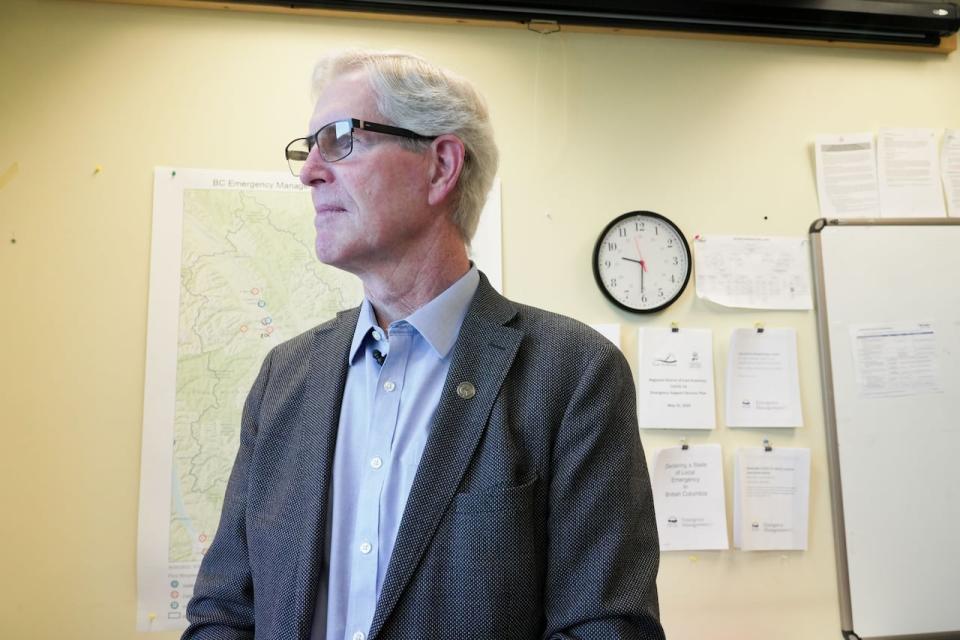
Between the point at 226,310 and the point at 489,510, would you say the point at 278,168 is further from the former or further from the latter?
the point at 489,510

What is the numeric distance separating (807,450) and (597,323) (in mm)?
719

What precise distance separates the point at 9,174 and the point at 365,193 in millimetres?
1344

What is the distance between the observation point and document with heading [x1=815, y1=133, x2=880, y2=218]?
6.56ft

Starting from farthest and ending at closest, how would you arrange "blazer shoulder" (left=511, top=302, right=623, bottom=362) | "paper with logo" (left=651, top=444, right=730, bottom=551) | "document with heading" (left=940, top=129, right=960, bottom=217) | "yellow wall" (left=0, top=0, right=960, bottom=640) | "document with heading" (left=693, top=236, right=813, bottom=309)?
"document with heading" (left=940, top=129, right=960, bottom=217), "document with heading" (left=693, top=236, right=813, bottom=309), "paper with logo" (left=651, top=444, right=730, bottom=551), "yellow wall" (left=0, top=0, right=960, bottom=640), "blazer shoulder" (left=511, top=302, right=623, bottom=362)

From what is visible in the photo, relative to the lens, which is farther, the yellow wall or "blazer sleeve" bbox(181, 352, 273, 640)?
the yellow wall

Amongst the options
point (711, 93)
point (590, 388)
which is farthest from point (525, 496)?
point (711, 93)

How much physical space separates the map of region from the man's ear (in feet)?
2.71

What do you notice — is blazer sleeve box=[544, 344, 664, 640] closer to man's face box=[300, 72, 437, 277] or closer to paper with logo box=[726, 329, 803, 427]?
man's face box=[300, 72, 437, 277]

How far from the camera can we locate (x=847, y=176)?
2.01 metres

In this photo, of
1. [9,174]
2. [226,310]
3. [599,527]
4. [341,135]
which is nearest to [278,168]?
[226,310]

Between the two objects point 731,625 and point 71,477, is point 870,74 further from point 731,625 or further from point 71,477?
point 71,477

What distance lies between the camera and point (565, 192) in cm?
192

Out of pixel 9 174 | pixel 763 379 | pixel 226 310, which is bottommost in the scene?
pixel 763 379

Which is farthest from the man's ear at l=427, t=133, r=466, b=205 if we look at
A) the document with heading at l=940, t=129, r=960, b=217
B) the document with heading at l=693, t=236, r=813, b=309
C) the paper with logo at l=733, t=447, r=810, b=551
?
the document with heading at l=940, t=129, r=960, b=217
